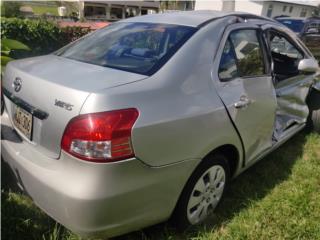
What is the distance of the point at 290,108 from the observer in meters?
3.88

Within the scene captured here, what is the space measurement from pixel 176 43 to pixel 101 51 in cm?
57

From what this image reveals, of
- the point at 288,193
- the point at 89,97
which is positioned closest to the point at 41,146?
the point at 89,97

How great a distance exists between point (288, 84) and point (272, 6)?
114 feet

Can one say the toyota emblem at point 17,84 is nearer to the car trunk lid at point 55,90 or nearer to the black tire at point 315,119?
the car trunk lid at point 55,90

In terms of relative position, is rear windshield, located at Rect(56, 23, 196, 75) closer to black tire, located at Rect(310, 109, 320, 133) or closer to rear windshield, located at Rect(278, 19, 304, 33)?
black tire, located at Rect(310, 109, 320, 133)

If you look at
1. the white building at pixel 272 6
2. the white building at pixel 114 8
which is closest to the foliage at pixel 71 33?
the white building at pixel 272 6

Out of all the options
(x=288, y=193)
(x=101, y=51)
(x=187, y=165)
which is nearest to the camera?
(x=187, y=165)

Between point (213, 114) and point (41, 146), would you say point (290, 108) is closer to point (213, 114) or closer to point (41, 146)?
point (213, 114)

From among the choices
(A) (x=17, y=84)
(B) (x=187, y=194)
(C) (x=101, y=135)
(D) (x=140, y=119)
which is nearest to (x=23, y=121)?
(A) (x=17, y=84)

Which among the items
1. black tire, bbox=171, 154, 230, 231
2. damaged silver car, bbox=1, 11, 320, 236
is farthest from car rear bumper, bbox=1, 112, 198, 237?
black tire, bbox=171, 154, 230, 231

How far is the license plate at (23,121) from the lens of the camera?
2119 mm

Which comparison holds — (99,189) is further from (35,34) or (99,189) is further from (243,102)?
(35,34)

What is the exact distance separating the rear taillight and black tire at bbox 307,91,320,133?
3.35 meters

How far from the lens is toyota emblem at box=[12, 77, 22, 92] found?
7.32ft
